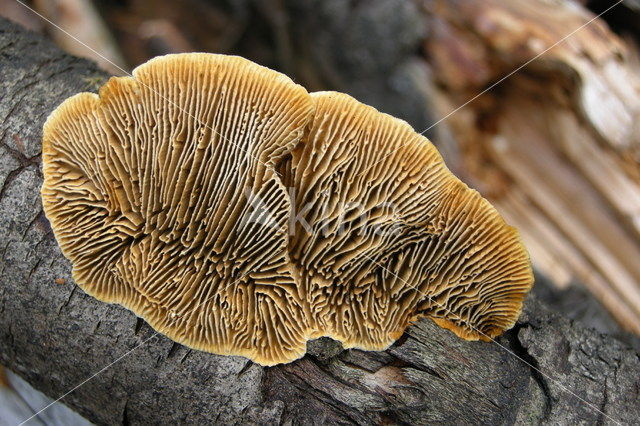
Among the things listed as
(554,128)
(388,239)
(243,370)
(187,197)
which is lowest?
(243,370)

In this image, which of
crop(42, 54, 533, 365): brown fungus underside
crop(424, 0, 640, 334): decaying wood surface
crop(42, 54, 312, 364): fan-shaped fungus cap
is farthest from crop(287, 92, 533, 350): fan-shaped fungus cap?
crop(424, 0, 640, 334): decaying wood surface

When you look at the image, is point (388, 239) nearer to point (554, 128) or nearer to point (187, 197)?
point (187, 197)

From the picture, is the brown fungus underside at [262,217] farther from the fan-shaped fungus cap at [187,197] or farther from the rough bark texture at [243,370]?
the rough bark texture at [243,370]

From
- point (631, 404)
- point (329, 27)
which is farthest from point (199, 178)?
point (329, 27)

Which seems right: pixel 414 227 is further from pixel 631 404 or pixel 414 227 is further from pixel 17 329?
pixel 17 329

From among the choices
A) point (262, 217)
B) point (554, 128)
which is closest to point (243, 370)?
point (262, 217)
